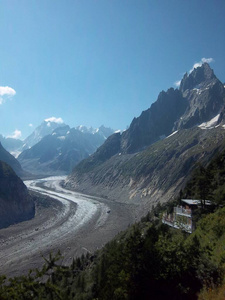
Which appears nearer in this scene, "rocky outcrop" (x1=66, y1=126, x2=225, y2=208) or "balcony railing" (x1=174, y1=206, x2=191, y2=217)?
"balcony railing" (x1=174, y1=206, x2=191, y2=217)

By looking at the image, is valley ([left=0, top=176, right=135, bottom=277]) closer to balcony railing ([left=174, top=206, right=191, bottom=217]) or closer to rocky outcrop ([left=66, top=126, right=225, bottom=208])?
rocky outcrop ([left=66, top=126, right=225, bottom=208])

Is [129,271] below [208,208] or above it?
below

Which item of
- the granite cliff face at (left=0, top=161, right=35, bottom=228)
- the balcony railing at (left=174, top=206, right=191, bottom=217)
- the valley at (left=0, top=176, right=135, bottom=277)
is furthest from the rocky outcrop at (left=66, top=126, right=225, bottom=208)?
the balcony railing at (left=174, top=206, right=191, bottom=217)

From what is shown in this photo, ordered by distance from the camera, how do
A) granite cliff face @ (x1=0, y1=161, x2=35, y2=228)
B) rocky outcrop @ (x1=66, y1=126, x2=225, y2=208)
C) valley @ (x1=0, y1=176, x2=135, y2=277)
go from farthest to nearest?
rocky outcrop @ (x1=66, y1=126, x2=225, y2=208) → granite cliff face @ (x1=0, y1=161, x2=35, y2=228) → valley @ (x1=0, y1=176, x2=135, y2=277)

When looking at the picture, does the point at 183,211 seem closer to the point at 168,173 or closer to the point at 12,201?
the point at 12,201

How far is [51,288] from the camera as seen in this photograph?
15.5m

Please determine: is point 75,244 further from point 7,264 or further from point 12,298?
point 12,298

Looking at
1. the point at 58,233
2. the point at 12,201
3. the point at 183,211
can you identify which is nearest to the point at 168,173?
the point at 58,233

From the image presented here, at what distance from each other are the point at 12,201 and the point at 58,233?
44.4 m

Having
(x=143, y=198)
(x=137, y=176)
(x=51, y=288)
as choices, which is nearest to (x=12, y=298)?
(x=51, y=288)

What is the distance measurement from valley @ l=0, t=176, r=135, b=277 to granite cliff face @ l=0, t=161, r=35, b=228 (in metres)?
5.80

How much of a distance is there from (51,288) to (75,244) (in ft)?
230

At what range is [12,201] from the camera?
405 ft

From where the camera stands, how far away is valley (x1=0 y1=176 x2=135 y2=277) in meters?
69.1
